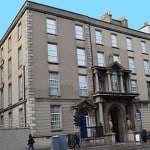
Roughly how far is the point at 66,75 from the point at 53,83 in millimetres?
1928

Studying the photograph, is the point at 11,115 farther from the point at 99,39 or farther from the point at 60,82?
the point at 99,39

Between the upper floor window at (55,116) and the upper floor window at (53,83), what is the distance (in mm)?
1568

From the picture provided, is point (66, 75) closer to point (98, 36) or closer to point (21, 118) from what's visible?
point (21, 118)

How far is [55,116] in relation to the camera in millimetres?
31000

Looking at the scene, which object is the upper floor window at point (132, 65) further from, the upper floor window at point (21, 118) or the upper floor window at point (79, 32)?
the upper floor window at point (21, 118)

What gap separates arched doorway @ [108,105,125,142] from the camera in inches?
1416

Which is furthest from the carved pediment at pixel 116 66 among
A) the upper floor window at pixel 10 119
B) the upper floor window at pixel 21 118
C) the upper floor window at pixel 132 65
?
the upper floor window at pixel 10 119

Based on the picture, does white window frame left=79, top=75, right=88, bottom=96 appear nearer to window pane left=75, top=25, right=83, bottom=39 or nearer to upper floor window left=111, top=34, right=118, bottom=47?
window pane left=75, top=25, right=83, bottom=39

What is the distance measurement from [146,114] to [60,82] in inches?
554

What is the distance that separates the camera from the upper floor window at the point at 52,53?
3262 centimetres

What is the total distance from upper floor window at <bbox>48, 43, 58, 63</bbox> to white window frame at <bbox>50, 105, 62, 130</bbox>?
506 centimetres

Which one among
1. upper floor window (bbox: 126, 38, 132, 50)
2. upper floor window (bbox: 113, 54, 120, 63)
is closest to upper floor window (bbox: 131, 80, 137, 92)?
upper floor window (bbox: 113, 54, 120, 63)

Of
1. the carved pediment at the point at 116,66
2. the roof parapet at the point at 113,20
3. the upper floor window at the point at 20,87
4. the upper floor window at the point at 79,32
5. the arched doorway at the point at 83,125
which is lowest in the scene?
the arched doorway at the point at 83,125

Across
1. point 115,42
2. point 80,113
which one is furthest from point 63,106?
point 115,42
